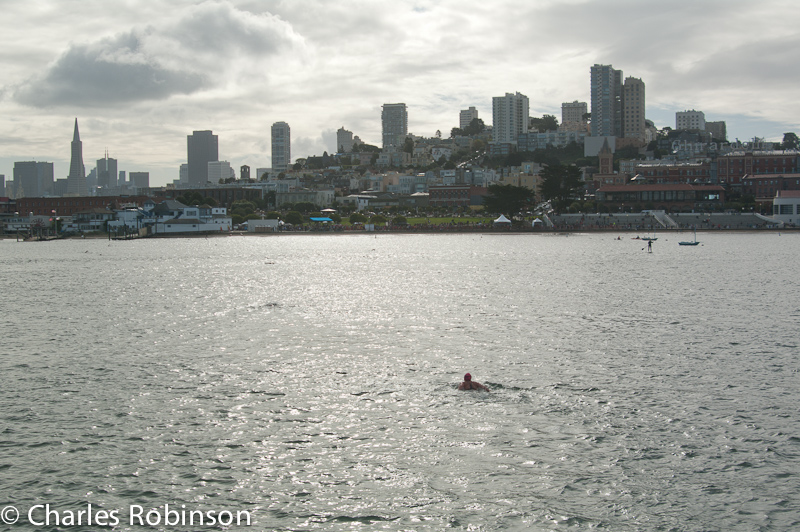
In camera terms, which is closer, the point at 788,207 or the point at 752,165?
the point at 788,207

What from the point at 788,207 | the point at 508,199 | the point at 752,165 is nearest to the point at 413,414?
the point at 508,199

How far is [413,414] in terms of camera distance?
18266 mm

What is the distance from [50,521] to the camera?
1265 centimetres

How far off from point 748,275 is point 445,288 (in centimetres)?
2608

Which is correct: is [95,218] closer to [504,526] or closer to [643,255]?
[643,255]

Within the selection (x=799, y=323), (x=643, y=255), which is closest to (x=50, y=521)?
(x=799, y=323)

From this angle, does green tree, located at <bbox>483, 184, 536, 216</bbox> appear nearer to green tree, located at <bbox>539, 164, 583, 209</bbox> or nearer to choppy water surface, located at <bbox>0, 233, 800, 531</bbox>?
green tree, located at <bbox>539, 164, 583, 209</bbox>

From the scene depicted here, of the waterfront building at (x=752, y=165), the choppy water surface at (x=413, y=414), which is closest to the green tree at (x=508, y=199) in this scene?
the waterfront building at (x=752, y=165)

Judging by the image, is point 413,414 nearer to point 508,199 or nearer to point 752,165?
point 508,199

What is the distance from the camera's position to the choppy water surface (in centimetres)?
1327

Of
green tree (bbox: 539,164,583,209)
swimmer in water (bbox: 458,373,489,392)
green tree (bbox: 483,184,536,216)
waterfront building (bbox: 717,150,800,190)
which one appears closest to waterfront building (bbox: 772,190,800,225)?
waterfront building (bbox: 717,150,800,190)

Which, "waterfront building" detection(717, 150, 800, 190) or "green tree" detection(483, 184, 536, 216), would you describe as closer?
"green tree" detection(483, 184, 536, 216)

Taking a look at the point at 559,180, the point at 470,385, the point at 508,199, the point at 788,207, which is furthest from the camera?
the point at 559,180

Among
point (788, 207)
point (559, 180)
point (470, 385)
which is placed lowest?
point (470, 385)
